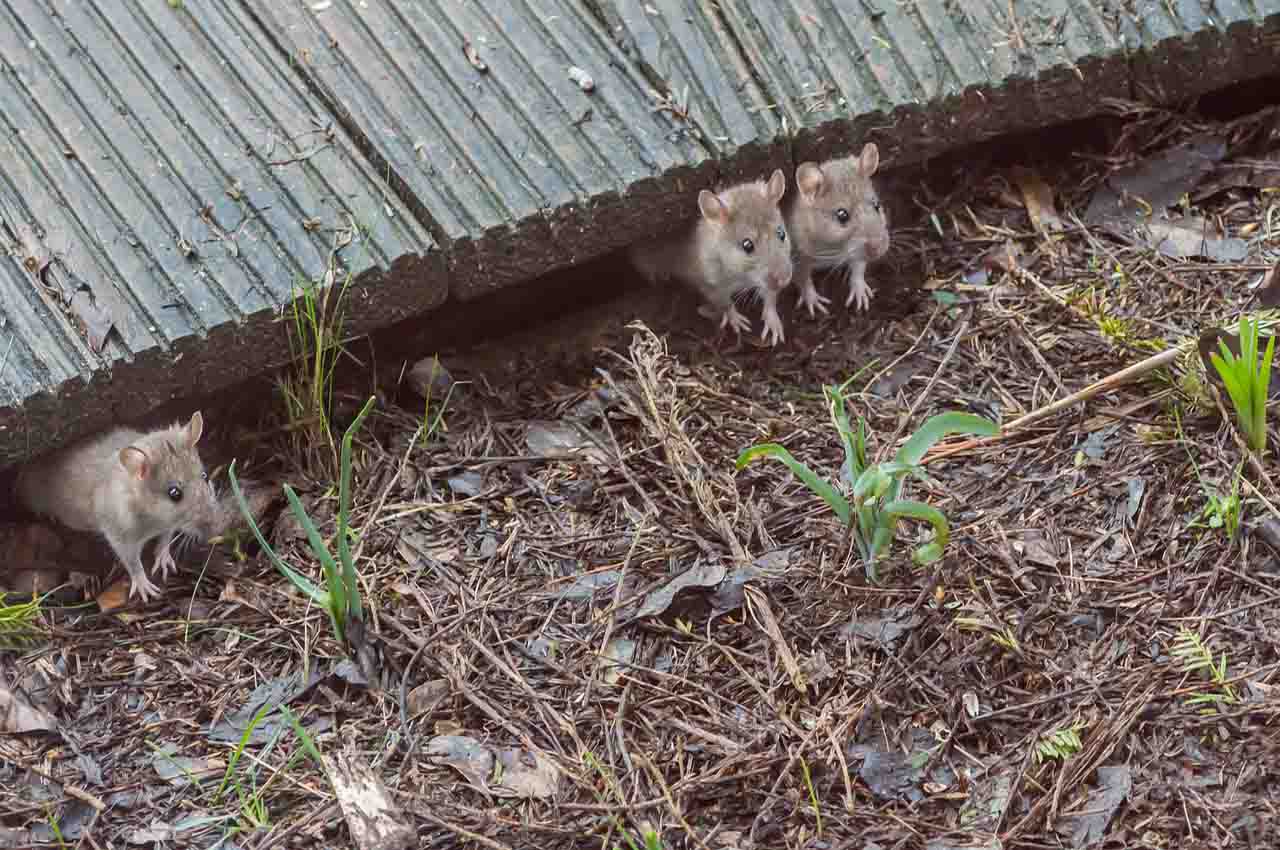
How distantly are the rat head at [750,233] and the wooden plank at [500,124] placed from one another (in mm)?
167

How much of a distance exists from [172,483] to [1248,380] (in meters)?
3.20

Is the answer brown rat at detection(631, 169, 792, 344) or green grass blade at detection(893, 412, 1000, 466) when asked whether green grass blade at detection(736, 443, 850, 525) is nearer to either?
green grass blade at detection(893, 412, 1000, 466)

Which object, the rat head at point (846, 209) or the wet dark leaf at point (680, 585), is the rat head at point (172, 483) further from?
the rat head at point (846, 209)

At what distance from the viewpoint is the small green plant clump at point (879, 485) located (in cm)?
373

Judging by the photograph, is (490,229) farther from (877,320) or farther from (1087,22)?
(1087,22)

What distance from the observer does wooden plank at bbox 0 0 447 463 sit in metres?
4.38

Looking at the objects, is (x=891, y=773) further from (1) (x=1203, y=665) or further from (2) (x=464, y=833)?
(2) (x=464, y=833)

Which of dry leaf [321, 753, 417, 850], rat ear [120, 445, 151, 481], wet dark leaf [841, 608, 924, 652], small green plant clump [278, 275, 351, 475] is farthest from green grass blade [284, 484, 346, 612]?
wet dark leaf [841, 608, 924, 652]

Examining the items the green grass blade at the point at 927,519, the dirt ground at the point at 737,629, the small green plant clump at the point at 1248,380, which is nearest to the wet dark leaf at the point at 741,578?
the dirt ground at the point at 737,629

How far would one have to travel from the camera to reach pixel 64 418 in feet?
14.2

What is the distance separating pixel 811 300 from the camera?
5695 mm

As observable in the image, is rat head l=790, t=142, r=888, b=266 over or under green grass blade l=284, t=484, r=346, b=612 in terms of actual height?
under

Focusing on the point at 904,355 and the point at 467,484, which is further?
the point at 904,355

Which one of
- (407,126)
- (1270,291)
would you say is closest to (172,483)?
(407,126)
